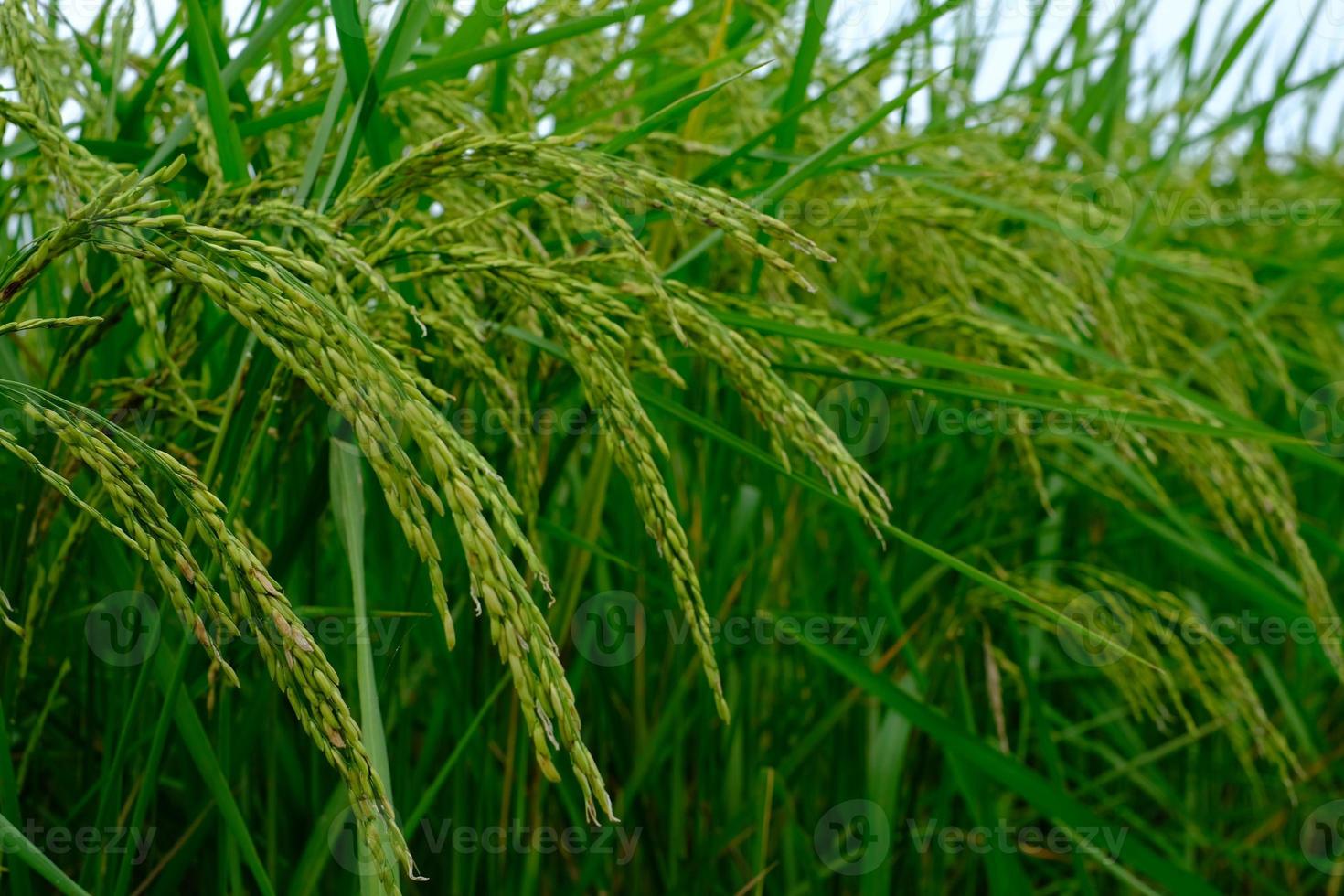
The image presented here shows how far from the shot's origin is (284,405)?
996mm

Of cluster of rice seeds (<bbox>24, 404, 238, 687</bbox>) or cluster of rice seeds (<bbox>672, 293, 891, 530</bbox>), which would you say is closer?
cluster of rice seeds (<bbox>24, 404, 238, 687</bbox>)

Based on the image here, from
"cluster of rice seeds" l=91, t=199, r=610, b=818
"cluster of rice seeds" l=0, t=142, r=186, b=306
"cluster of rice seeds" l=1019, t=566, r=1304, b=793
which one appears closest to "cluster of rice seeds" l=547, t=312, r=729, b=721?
"cluster of rice seeds" l=91, t=199, r=610, b=818

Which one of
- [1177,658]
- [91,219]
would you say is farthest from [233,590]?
[1177,658]

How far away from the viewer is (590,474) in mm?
1344

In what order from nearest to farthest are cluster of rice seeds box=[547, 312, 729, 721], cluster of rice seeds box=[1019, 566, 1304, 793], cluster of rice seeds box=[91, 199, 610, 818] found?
cluster of rice seeds box=[91, 199, 610, 818], cluster of rice seeds box=[547, 312, 729, 721], cluster of rice seeds box=[1019, 566, 1304, 793]

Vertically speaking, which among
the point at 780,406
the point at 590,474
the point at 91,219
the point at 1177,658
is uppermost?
→ the point at 91,219

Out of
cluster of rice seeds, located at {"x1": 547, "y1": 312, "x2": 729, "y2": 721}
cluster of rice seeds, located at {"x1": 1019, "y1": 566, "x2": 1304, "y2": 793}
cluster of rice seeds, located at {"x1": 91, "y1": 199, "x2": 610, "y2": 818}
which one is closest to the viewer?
cluster of rice seeds, located at {"x1": 91, "y1": 199, "x2": 610, "y2": 818}

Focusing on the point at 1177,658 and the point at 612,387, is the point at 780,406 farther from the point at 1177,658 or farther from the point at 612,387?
the point at 1177,658

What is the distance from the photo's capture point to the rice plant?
29.9 inches

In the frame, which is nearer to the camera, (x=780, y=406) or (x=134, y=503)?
(x=134, y=503)

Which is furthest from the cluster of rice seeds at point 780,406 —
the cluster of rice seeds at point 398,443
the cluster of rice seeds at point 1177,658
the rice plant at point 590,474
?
the cluster of rice seeds at point 1177,658

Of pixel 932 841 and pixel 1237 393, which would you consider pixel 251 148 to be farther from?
pixel 1237 393

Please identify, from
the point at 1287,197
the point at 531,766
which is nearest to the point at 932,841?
the point at 531,766

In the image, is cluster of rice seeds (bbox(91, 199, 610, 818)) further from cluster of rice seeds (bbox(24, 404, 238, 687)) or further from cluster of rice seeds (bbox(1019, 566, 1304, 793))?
cluster of rice seeds (bbox(1019, 566, 1304, 793))
